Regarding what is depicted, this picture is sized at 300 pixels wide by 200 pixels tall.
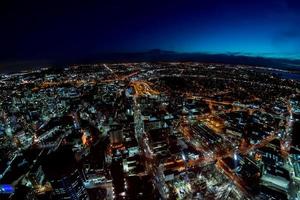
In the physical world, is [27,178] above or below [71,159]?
below

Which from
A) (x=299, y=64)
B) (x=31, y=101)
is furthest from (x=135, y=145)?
(x=299, y=64)

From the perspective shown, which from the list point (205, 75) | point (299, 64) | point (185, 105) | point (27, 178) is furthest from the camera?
point (299, 64)

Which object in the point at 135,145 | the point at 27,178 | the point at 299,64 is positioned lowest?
the point at 27,178

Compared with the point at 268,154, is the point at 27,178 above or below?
below

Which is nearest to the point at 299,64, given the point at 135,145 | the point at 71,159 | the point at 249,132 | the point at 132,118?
the point at 249,132

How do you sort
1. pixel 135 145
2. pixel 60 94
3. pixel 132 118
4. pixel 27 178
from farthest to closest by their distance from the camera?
1. pixel 60 94
2. pixel 132 118
3. pixel 135 145
4. pixel 27 178

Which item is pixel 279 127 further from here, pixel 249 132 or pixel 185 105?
pixel 185 105

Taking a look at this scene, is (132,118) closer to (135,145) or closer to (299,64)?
(135,145)

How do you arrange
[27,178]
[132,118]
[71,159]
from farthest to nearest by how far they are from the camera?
[132,118] → [27,178] → [71,159]

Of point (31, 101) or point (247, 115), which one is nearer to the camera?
point (247, 115)
